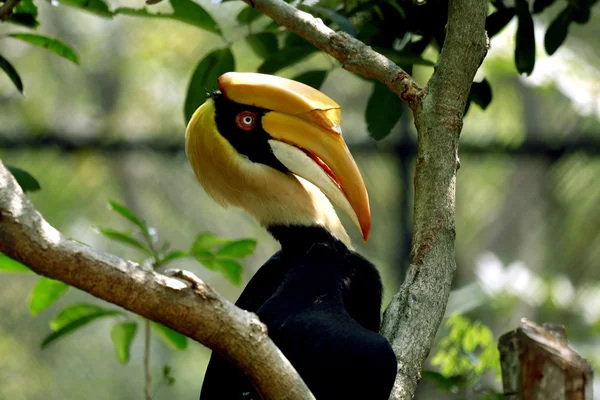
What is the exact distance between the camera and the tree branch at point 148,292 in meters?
1.29

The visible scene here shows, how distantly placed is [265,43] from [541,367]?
1179mm

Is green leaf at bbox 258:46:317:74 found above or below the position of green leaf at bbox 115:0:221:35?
below

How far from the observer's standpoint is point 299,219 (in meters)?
2.39

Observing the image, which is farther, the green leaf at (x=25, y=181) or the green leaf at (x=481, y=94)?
the green leaf at (x=481, y=94)

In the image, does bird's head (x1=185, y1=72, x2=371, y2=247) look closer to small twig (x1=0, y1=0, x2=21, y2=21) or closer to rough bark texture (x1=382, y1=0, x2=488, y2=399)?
rough bark texture (x1=382, y1=0, x2=488, y2=399)

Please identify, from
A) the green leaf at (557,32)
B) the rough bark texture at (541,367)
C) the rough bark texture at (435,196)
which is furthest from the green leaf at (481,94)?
the rough bark texture at (541,367)

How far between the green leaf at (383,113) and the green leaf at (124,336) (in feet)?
3.03

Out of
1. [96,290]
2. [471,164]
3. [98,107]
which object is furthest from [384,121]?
[98,107]

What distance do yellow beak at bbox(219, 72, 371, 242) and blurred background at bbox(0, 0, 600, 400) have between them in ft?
6.89

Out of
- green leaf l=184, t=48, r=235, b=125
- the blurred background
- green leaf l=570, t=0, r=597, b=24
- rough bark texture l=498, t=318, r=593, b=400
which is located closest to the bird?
green leaf l=184, t=48, r=235, b=125

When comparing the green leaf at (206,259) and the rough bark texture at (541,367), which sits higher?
the green leaf at (206,259)

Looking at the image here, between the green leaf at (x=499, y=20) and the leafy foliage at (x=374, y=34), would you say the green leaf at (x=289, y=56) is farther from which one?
the green leaf at (x=499, y=20)

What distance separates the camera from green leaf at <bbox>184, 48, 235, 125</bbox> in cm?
252

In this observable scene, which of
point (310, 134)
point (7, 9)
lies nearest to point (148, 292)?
point (310, 134)
